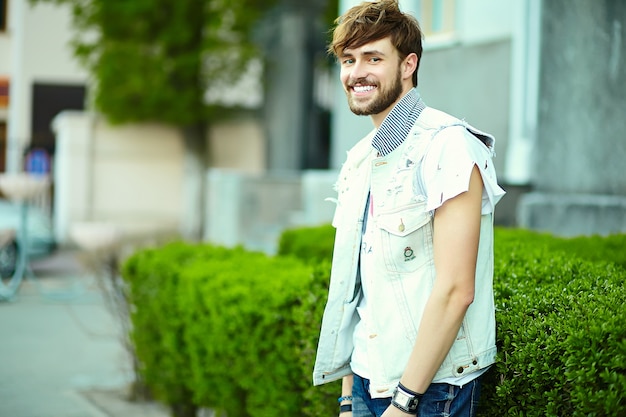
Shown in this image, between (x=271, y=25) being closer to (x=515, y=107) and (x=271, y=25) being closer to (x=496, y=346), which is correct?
(x=515, y=107)

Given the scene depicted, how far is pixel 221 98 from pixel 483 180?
54.6ft

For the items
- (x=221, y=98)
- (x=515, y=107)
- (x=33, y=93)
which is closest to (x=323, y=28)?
(x=221, y=98)

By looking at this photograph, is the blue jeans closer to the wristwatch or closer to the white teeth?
the wristwatch

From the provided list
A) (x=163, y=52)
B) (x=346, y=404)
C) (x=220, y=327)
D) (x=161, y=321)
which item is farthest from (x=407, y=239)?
(x=163, y=52)

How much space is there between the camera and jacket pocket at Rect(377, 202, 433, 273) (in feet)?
8.25

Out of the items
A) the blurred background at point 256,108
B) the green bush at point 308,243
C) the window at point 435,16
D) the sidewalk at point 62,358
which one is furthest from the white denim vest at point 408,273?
the window at point 435,16

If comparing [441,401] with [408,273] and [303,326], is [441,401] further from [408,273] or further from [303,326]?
[303,326]

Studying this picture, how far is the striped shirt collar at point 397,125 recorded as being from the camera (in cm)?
264

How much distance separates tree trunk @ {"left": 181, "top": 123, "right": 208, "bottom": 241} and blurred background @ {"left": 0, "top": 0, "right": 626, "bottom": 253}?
3 centimetres

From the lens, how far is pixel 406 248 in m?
2.53

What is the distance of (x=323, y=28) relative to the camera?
17.8 meters

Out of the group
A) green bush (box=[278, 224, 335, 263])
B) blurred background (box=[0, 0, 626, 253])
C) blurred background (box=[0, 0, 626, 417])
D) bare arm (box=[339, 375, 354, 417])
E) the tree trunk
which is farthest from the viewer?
the tree trunk

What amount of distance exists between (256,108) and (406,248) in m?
17.0

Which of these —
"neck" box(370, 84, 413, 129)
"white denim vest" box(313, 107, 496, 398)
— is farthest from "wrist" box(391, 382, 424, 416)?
"neck" box(370, 84, 413, 129)
